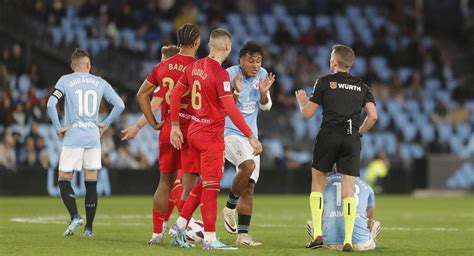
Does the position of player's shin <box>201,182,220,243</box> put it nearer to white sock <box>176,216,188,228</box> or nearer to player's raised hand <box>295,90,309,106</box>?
white sock <box>176,216,188,228</box>

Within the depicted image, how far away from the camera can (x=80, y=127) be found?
14.3 metres

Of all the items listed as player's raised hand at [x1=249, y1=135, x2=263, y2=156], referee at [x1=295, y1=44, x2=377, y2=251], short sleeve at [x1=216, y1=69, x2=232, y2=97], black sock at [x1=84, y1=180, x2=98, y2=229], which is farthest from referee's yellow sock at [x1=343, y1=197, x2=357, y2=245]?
black sock at [x1=84, y1=180, x2=98, y2=229]

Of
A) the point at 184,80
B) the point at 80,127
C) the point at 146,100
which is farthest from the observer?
the point at 80,127

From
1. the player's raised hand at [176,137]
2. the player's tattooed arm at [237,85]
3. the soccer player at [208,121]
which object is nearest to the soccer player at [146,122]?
the player's tattooed arm at [237,85]

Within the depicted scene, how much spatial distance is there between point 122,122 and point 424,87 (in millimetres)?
12661

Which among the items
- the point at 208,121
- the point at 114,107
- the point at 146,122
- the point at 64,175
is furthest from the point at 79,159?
the point at 208,121

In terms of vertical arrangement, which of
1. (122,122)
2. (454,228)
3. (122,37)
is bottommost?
(454,228)

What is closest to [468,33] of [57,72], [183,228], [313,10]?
[313,10]

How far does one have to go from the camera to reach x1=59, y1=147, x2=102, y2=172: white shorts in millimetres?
14234

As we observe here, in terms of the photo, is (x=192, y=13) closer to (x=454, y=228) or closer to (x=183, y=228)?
(x=454, y=228)

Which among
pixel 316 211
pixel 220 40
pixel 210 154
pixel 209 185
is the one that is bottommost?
pixel 316 211

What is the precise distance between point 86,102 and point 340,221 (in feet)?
12.7

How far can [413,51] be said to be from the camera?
3706 cm

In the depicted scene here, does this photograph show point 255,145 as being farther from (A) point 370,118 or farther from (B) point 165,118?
(B) point 165,118
